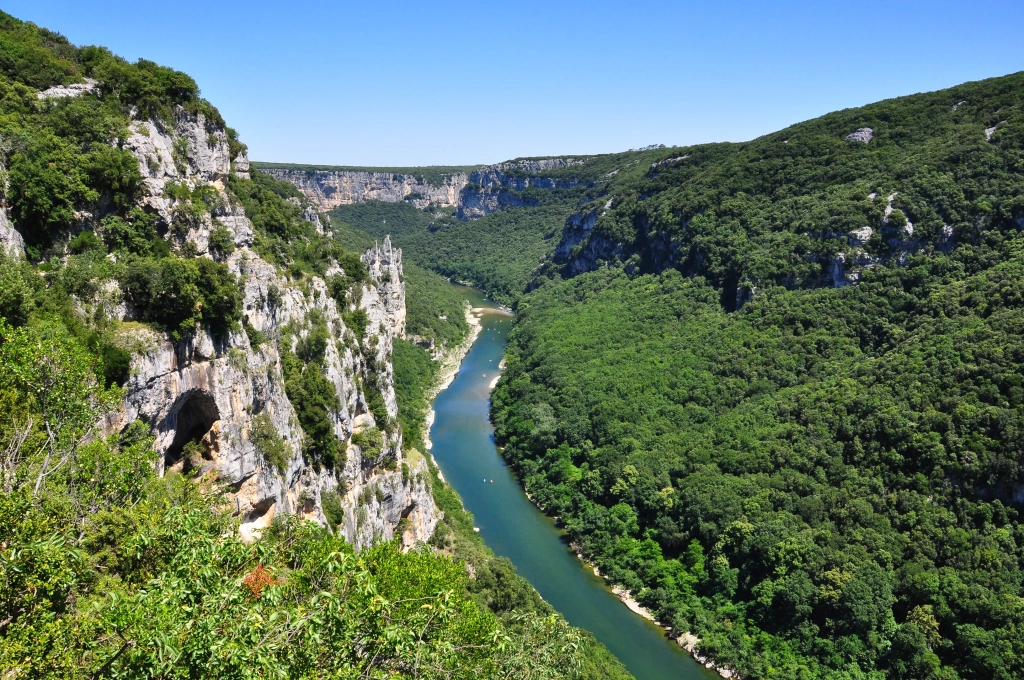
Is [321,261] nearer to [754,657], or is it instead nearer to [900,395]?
[754,657]

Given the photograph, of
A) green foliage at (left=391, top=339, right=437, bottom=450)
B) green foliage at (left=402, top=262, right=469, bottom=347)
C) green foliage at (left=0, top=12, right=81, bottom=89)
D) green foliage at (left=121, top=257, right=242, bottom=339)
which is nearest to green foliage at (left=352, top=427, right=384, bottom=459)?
green foliage at (left=121, top=257, right=242, bottom=339)

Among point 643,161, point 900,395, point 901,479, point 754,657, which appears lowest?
point 754,657

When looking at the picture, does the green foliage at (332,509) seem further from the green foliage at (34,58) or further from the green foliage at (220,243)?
the green foliage at (34,58)

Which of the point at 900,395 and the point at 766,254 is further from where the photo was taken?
the point at 766,254

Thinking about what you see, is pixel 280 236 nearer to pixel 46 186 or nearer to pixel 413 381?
pixel 46 186

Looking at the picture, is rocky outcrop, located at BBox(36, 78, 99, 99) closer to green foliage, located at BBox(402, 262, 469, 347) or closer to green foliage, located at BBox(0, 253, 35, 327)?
green foliage, located at BBox(0, 253, 35, 327)

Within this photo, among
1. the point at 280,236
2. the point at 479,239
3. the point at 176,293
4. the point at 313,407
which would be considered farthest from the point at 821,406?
the point at 479,239

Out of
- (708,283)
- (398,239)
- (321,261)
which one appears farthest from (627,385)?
(398,239)
